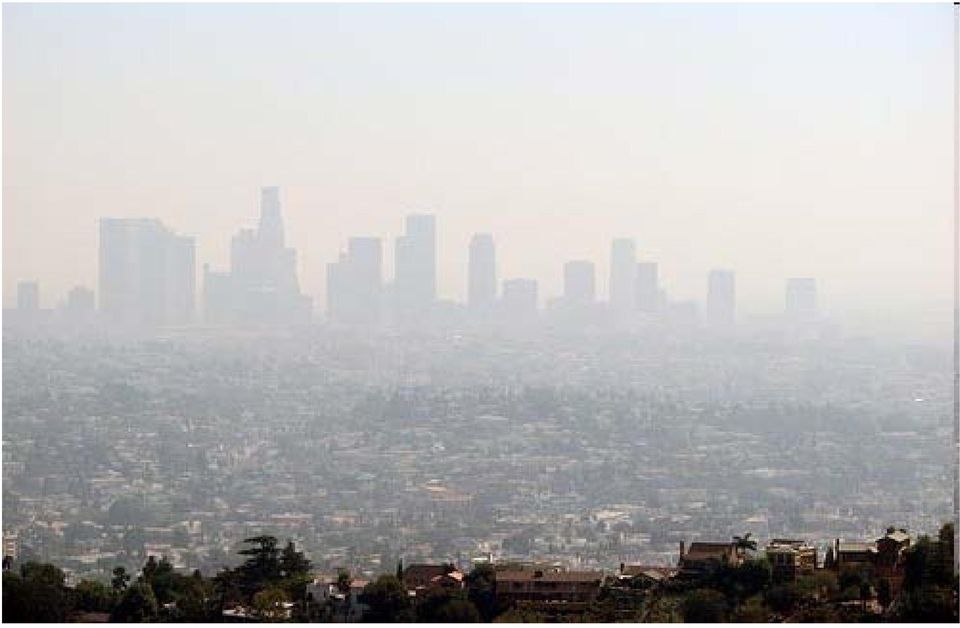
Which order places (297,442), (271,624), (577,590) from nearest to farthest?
1. (271,624)
2. (577,590)
3. (297,442)

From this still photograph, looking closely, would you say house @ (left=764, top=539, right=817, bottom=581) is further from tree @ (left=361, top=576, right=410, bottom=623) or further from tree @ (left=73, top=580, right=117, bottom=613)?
tree @ (left=73, top=580, right=117, bottom=613)

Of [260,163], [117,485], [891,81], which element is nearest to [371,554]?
[117,485]

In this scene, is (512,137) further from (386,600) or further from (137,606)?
(137,606)

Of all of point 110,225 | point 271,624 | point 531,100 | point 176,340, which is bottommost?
point 271,624

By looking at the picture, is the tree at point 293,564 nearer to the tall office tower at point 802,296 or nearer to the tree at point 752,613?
the tree at point 752,613

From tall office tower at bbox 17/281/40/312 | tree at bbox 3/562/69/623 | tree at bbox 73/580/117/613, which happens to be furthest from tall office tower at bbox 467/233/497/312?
tree at bbox 3/562/69/623

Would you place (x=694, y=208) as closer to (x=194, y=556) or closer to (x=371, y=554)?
(x=371, y=554)
